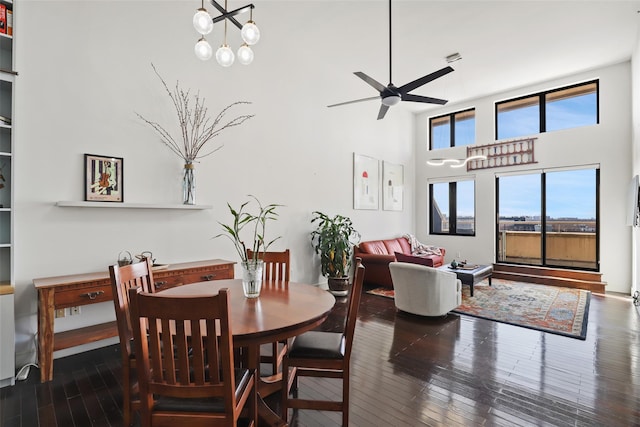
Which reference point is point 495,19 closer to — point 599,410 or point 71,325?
point 599,410

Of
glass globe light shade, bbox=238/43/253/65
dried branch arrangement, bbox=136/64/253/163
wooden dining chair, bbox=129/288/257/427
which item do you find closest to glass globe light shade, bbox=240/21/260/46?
glass globe light shade, bbox=238/43/253/65

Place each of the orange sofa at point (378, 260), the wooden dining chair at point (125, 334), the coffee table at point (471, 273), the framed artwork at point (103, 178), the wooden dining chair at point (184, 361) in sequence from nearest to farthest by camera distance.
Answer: the wooden dining chair at point (184, 361)
the wooden dining chair at point (125, 334)
the framed artwork at point (103, 178)
the coffee table at point (471, 273)
the orange sofa at point (378, 260)

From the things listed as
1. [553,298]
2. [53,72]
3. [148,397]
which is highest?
[53,72]

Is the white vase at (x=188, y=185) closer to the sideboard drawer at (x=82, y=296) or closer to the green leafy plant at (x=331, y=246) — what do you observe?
the sideboard drawer at (x=82, y=296)

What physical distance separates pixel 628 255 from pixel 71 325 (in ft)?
25.8

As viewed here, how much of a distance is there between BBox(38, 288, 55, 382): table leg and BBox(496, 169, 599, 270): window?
24.4ft


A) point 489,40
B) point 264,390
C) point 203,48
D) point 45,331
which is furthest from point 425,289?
point 489,40

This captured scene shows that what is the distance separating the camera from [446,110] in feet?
25.0

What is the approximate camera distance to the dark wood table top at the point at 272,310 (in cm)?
151

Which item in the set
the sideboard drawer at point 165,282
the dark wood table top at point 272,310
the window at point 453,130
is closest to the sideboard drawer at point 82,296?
the sideboard drawer at point 165,282

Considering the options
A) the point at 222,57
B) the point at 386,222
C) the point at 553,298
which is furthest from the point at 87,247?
the point at 553,298

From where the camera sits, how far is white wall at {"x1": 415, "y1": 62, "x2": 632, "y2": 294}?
5418 mm

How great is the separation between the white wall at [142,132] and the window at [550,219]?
432cm

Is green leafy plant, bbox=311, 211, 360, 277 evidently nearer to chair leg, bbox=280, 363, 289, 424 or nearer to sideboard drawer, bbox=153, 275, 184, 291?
sideboard drawer, bbox=153, 275, 184, 291
